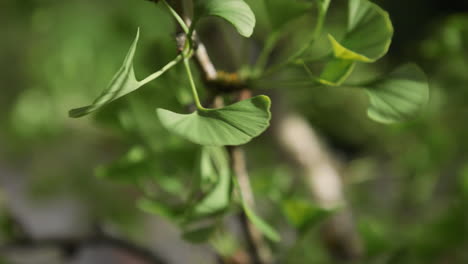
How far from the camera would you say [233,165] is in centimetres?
21

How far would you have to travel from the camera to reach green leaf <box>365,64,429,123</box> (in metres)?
0.16

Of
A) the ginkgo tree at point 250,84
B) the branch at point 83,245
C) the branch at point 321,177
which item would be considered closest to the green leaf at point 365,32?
the ginkgo tree at point 250,84

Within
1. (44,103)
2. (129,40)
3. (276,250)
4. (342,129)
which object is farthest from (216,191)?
(342,129)

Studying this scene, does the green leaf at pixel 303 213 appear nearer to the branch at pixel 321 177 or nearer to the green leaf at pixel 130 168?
the green leaf at pixel 130 168

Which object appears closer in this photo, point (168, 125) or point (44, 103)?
point (168, 125)

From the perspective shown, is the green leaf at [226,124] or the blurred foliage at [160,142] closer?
the green leaf at [226,124]

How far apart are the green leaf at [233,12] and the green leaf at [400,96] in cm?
6

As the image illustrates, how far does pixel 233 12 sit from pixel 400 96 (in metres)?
0.08

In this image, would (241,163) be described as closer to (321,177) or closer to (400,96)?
(400,96)

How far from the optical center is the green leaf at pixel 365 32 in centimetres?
15

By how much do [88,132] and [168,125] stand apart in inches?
20.0

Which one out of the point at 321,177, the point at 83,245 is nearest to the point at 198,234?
the point at 83,245

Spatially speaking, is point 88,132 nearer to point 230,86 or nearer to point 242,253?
point 242,253

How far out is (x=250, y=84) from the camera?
0.19 meters
